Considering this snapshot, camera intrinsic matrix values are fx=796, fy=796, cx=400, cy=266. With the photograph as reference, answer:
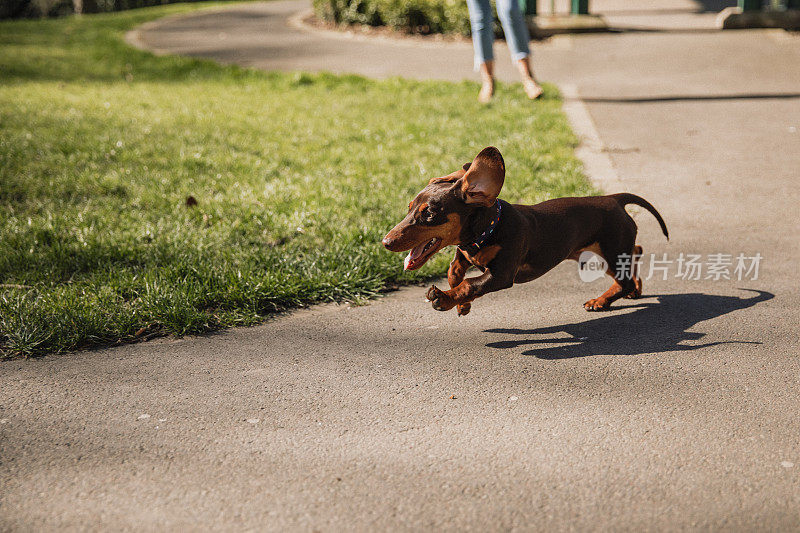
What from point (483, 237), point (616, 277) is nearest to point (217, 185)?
point (483, 237)

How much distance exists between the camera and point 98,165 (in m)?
6.46

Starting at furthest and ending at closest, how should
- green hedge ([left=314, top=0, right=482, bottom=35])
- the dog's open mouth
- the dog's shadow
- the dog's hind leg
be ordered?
green hedge ([left=314, top=0, right=482, bottom=35])
the dog's hind leg
the dog's shadow
the dog's open mouth

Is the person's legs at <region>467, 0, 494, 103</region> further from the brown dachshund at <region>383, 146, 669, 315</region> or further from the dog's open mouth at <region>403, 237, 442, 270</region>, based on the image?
the dog's open mouth at <region>403, 237, 442, 270</region>

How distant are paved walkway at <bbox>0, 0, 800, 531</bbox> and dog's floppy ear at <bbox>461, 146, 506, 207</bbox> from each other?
772 mm

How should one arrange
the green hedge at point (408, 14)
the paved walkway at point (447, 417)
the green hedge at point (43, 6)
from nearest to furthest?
1. the paved walkway at point (447, 417)
2. the green hedge at point (408, 14)
3. the green hedge at point (43, 6)

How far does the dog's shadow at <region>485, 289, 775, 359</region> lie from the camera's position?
3.57 m

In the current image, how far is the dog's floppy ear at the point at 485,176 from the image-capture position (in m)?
3.16

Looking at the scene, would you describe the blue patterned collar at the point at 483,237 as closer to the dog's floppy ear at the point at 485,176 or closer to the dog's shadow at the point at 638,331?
the dog's floppy ear at the point at 485,176

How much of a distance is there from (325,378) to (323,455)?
24.4 inches

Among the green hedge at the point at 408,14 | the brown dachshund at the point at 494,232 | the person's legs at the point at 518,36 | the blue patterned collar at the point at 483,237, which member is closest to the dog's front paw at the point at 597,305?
the brown dachshund at the point at 494,232

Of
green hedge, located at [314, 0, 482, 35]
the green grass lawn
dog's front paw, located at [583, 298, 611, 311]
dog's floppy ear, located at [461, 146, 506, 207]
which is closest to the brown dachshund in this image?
dog's floppy ear, located at [461, 146, 506, 207]

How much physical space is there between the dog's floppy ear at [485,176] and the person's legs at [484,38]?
508 centimetres

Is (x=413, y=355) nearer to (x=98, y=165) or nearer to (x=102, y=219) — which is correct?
(x=102, y=219)

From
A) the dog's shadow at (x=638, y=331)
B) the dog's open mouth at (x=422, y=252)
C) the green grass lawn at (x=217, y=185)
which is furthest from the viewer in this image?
the green grass lawn at (x=217, y=185)
